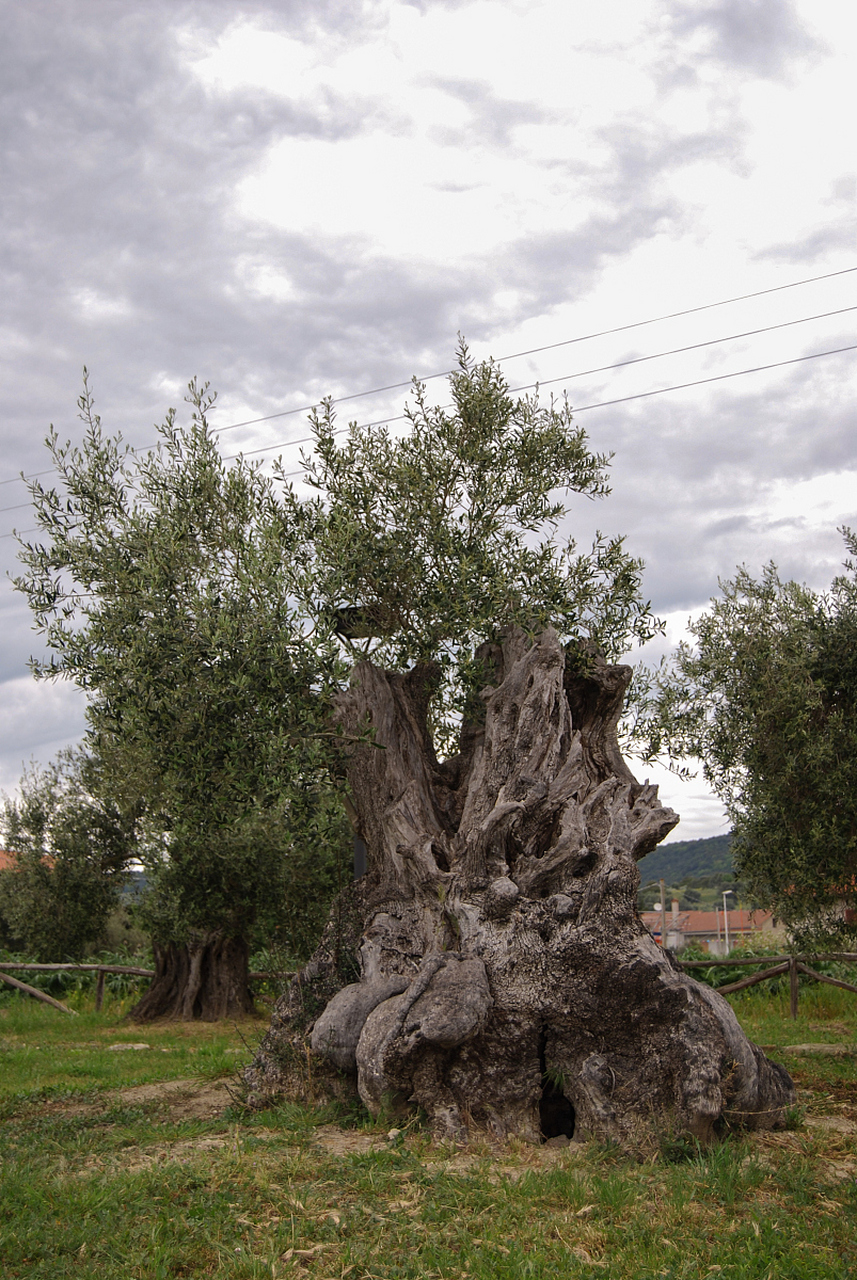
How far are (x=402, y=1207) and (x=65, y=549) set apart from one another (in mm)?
8745

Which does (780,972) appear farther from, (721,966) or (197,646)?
(197,646)

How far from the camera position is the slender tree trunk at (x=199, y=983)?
21.6 m

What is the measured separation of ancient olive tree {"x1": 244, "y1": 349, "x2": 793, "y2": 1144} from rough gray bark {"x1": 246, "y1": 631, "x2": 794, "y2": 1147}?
25 millimetres

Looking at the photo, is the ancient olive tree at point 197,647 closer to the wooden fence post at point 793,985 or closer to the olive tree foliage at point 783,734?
the olive tree foliage at point 783,734

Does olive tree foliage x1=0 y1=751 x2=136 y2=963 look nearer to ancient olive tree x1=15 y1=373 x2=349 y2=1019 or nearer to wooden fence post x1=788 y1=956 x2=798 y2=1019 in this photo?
ancient olive tree x1=15 y1=373 x2=349 y2=1019

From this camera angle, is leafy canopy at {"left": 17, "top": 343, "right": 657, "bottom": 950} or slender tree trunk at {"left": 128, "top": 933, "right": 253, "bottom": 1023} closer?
leafy canopy at {"left": 17, "top": 343, "right": 657, "bottom": 950}

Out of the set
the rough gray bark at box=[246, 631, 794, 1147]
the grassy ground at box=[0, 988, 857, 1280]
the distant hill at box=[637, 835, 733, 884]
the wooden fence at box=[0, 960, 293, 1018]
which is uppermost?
the rough gray bark at box=[246, 631, 794, 1147]

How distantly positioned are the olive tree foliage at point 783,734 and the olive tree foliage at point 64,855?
14.7 metres

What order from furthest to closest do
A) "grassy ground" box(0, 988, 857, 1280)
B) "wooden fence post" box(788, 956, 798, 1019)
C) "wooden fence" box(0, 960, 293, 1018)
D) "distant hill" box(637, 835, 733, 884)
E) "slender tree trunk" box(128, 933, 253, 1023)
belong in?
1. "distant hill" box(637, 835, 733, 884)
2. "wooden fence" box(0, 960, 293, 1018)
3. "slender tree trunk" box(128, 933, 253, 1023)
4. "wooden fence post" box(788, 956, 798, 1019)
5. "grassy ground" box(0, 988, 857, 1280)

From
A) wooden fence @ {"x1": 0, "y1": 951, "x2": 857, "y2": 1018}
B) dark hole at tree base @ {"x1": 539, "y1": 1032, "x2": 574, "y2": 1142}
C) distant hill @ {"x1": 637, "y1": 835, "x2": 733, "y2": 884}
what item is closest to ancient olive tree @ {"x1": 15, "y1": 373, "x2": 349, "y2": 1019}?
dark hole at tree base @ {"x1": 539, "y1": 1032, "x2": 574, "y2": 1142}

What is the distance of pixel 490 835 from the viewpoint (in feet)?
35.3

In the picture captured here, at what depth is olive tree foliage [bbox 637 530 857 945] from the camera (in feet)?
43.4

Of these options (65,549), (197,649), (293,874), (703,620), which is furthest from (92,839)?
(703,620)

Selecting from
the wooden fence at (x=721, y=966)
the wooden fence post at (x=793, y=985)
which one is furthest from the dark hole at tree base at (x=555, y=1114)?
the wooden fence post at (x=793, y=985)
